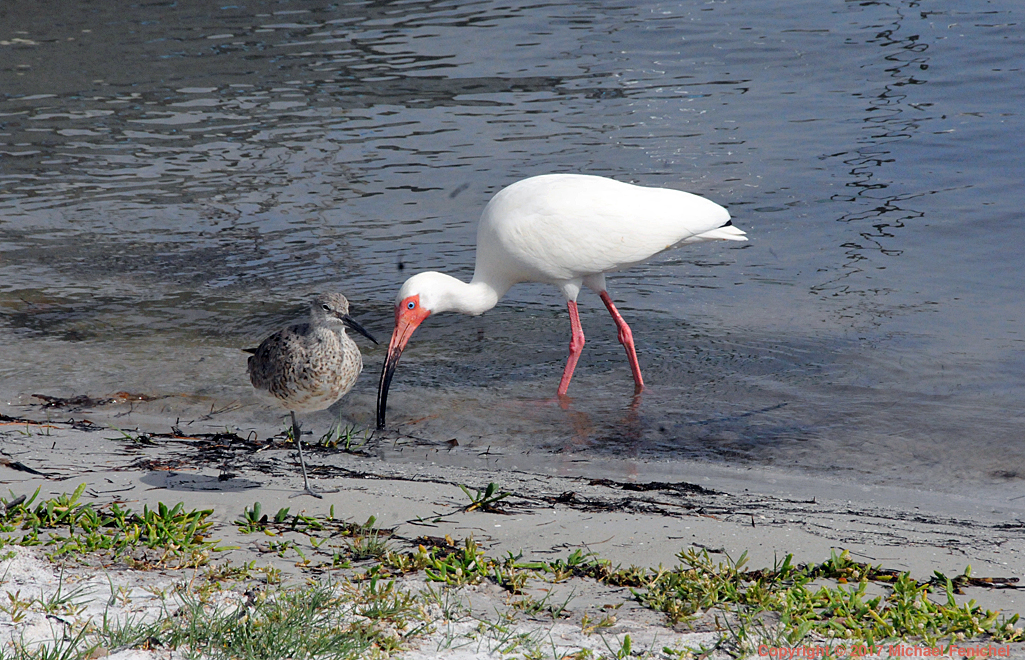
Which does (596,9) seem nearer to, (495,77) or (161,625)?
(495,77)

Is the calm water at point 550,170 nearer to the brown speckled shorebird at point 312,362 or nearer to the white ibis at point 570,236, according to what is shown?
the white ibis at point 570,236

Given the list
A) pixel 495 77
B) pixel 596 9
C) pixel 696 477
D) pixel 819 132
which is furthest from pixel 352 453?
pixel 596 9

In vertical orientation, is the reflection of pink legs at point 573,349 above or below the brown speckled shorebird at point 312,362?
below

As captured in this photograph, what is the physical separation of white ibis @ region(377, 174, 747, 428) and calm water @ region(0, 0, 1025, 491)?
1.47 ft

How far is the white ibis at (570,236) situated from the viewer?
6.16m

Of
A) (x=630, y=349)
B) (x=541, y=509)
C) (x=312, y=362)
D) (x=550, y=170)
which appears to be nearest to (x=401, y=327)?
(x=630, y=349)

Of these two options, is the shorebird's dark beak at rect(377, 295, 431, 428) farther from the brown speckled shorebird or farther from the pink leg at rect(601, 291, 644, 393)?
the brown speckled shorebird

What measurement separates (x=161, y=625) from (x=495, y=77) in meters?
12.0

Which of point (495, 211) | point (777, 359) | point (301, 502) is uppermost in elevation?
point (495, 211)

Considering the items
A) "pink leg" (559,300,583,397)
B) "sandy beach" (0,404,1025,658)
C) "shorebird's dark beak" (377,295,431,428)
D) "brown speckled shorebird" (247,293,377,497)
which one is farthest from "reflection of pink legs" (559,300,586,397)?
"brown speckled shorebird" (247,293,377,497)

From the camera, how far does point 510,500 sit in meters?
4.00

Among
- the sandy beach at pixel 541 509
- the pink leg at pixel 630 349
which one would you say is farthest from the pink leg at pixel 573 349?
the sandy beach at pixel 541 509

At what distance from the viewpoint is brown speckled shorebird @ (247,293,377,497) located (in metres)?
4.22

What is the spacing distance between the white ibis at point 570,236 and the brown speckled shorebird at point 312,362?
5.21ft
